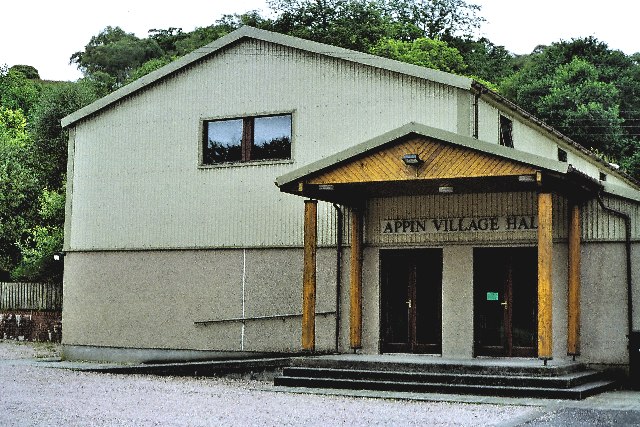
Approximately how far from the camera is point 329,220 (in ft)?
70.1

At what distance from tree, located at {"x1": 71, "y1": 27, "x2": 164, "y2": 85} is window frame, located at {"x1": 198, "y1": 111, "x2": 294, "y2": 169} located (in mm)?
59415

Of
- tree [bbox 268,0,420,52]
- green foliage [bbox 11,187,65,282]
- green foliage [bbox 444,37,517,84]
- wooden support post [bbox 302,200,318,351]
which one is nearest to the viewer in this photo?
wooden support post [bbox 302,200,318,351]

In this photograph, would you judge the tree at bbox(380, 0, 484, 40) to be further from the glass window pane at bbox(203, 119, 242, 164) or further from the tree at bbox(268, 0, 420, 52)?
the glass window pane at bbox(203, 119, 242, 164)

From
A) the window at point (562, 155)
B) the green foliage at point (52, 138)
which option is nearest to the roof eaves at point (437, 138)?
the window at point (562, 155)

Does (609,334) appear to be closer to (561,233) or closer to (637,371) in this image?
(637,371)

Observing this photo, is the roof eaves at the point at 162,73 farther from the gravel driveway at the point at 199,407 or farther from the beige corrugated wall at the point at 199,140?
the gravel driveway at the point at 199,407

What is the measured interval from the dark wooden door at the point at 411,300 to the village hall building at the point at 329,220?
0.03 meters

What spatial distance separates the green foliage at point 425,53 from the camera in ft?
190

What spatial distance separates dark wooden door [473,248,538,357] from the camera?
1941cm

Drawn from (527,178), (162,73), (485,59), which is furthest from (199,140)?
(485,59)

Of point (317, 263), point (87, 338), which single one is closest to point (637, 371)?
point (317, 263)

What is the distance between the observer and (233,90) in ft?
75.5

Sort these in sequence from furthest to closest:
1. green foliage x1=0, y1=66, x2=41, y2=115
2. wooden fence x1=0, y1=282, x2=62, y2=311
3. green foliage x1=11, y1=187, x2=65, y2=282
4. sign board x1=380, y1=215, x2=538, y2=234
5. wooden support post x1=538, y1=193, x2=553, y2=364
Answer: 1. green foliage x1=0, y1=66, x2=41, y2=115
2. green foliage x1=11, y1=187, x2=65, y2=282
3. wooden fence x1=0, y1=282, x2=62, y2=311
4. sign board x1=380, y1=215, x2=538, y2=234
5. wooden support post x1=538, y1=193, x2=553, y2=364

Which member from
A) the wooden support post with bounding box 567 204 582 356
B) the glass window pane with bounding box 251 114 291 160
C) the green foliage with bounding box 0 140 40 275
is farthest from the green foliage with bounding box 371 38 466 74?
the wooden support post with bounding box 567 204 582 356
